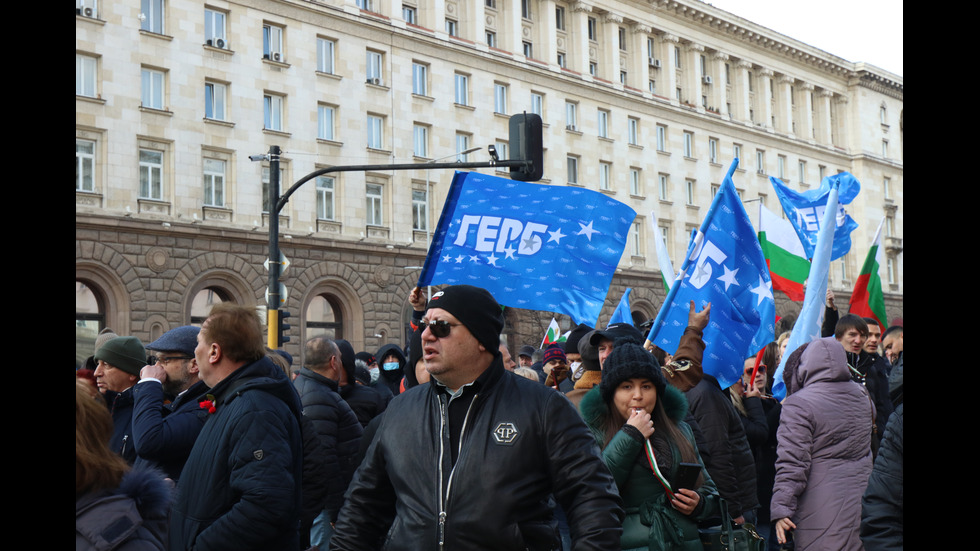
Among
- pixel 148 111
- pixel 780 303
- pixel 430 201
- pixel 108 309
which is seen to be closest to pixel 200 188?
pixel 148 111

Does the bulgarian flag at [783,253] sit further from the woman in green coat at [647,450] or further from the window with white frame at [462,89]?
the window with white frame at [462,89]

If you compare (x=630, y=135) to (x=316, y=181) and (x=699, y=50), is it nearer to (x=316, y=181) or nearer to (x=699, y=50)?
(x=699, y=50)

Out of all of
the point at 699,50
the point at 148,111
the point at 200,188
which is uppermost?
the point at 699,50

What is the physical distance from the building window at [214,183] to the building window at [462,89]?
33.9ft

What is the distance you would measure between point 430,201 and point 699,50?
64.0 feet

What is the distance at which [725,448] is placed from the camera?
6.09 metres

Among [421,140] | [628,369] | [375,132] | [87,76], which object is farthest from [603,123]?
[628,369]

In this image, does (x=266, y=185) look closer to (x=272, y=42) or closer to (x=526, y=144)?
→ (x=272, y=42)

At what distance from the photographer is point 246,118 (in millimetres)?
31219

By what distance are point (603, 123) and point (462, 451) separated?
4160cm

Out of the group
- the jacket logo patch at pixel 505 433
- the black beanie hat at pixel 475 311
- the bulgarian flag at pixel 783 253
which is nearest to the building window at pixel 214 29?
the bulgarian flag at pixel 783 253

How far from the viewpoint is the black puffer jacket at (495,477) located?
137 inches

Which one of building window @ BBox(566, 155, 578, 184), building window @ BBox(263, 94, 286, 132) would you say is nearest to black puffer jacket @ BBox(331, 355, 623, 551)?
building window @ BBox(263, 94, 286, 132)
